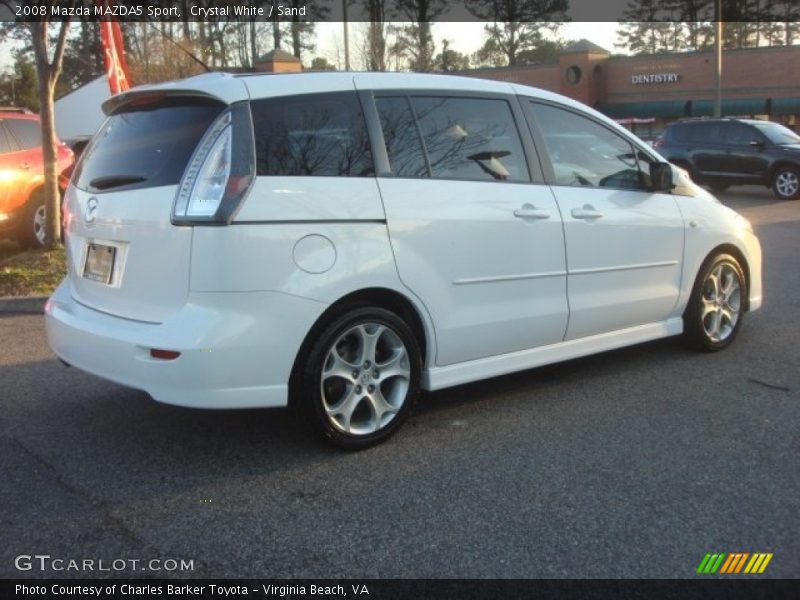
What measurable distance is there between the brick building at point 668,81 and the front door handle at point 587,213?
40.5m

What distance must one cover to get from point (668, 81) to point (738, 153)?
2948 centimetres

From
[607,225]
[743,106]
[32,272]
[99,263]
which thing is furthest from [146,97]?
[743,106]

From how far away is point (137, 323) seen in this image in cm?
367

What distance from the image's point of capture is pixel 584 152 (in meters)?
4.95

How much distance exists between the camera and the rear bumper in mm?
3453

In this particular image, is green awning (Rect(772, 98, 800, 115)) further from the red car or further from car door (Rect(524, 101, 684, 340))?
car door (Rect(524, 101, 684, 340))


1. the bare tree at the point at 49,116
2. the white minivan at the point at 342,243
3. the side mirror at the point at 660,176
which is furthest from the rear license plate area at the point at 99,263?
the bare tree at the point at 49,116

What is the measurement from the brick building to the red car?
36.2 m

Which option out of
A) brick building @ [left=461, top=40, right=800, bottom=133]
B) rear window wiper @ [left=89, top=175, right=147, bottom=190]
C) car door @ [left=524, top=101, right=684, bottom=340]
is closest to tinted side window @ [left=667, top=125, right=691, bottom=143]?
car door @ [left=524, top=101, right=684, bottom=340]

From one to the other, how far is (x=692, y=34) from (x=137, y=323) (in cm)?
5994

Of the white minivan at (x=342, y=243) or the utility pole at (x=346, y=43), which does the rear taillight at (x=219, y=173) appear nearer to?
the white minivan at (x=342, y=243)

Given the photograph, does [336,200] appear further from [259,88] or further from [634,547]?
[634,547]

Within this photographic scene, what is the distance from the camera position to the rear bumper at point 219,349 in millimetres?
3453

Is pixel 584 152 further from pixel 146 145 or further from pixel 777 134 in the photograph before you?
pixel 777 134
